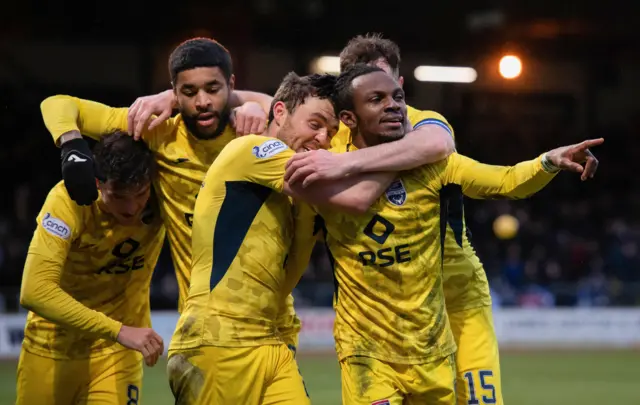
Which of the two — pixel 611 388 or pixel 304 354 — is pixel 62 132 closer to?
pixel 611 388

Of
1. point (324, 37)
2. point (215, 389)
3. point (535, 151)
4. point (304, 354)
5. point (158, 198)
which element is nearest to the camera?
point (215, 389)

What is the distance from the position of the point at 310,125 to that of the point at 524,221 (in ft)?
62.2

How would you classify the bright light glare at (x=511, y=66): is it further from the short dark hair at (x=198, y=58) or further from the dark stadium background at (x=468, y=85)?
the short dark hair at (x=198, y=58)

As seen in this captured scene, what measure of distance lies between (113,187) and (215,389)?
1.50 m

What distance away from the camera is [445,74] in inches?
1000

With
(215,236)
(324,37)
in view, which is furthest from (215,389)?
(324,37)

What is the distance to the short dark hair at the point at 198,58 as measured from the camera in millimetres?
5449

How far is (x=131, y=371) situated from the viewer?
5969mm

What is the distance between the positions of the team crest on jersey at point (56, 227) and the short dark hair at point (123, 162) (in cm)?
37

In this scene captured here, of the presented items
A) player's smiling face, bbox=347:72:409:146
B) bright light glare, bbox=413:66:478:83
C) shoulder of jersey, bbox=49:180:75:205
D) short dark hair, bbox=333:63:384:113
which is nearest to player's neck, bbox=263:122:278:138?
short dark hair, bbox=333:63:384:113

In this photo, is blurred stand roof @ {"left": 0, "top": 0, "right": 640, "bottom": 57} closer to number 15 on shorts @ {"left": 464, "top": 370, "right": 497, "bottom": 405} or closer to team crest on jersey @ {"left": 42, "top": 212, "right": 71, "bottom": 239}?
team crest on jersey @ {"left": 42, "top": 212, "right": 71, "bottom": 239}

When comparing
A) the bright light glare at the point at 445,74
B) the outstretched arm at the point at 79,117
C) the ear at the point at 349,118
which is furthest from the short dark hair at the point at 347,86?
the bright light glare at the point at 445,74

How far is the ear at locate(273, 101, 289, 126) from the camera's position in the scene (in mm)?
4949

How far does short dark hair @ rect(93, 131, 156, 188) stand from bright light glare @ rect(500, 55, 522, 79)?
2123cm
